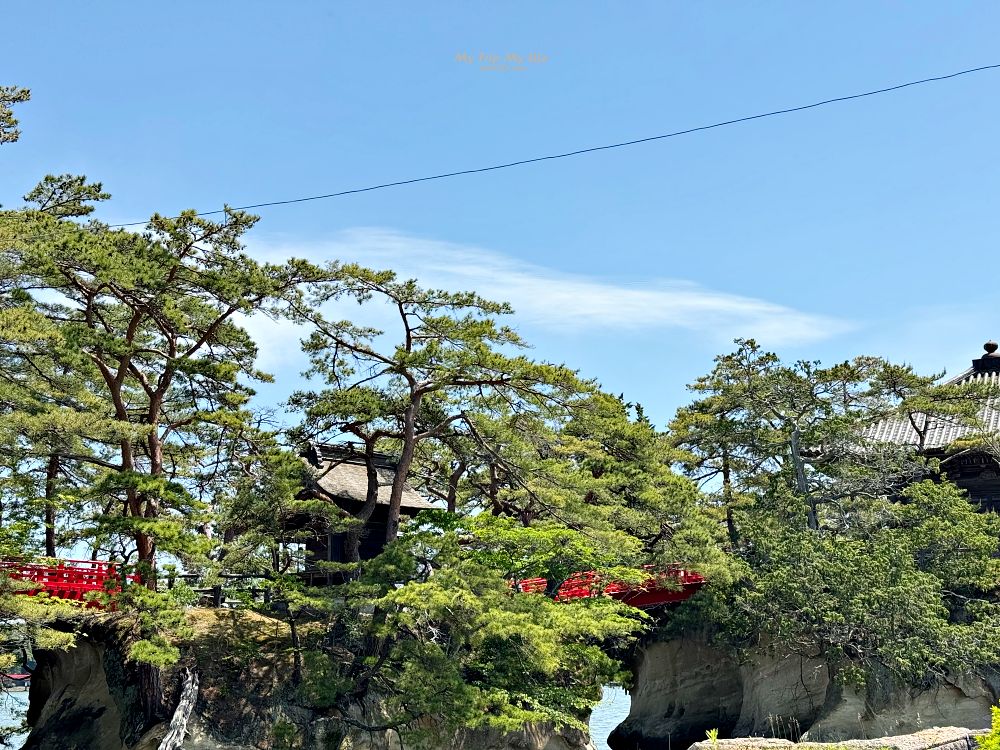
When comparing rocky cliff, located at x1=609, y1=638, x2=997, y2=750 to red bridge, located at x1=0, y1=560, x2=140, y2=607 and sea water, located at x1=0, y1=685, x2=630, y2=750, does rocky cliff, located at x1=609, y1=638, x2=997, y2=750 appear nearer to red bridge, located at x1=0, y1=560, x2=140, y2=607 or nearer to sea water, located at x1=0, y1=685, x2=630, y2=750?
sea water, located at x1=0, y1=685, x2=630, y2=750

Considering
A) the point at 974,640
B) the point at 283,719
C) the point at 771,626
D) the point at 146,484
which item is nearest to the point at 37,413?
the point at 146,484

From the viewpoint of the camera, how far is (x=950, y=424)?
108ft

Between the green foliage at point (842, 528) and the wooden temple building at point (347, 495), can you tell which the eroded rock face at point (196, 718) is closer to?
the wooden temple building at point (347, 495)

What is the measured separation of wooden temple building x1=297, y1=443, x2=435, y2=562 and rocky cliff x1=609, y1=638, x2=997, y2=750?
9.37 metres

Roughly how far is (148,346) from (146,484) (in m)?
4.76

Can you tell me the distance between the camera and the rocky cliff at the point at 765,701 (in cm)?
2402

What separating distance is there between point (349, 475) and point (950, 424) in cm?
1969

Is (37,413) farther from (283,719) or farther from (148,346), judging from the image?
(283,719)

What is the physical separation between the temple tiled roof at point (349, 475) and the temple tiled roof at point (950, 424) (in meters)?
14.1

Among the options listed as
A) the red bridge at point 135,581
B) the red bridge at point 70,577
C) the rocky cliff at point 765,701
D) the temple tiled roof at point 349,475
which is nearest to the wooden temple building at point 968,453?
the rocky cliff at point 765,701

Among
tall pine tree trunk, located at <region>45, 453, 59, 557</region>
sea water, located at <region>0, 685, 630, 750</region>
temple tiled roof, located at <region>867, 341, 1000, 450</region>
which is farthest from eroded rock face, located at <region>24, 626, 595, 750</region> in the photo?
temple tiled roof, located at <region>867, 341, 1000, 450</region>

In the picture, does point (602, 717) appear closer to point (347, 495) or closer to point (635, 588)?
point (635, 588)

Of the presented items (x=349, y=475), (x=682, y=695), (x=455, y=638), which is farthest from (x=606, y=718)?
(x=455, y=638)

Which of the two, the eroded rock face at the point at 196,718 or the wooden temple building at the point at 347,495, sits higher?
the wooden temple building at the point at 347,495
